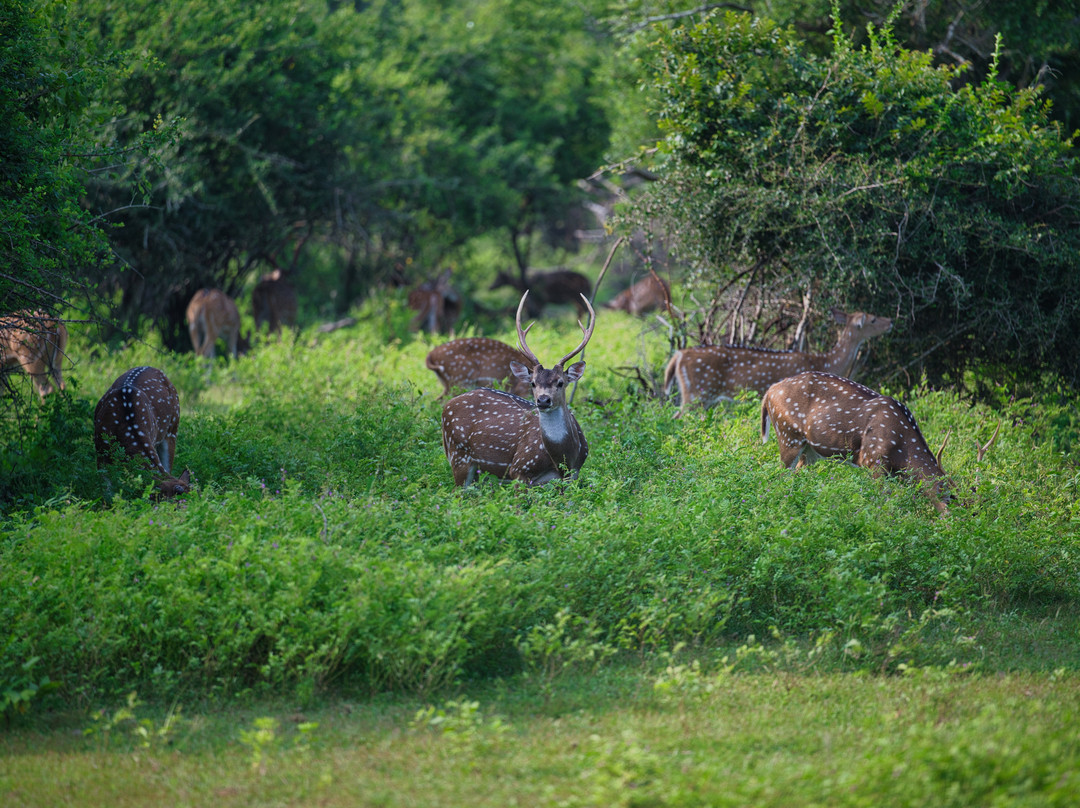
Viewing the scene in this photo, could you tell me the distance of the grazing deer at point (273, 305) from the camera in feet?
58.1

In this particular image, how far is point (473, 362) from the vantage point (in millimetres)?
11453

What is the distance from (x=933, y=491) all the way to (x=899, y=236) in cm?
342

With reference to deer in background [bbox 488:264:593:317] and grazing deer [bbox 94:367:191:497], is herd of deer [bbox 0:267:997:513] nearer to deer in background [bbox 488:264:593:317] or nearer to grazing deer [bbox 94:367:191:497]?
grazing deer [bbox 94:367:191:497]

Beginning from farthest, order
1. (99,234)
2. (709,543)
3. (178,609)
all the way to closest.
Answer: (99,234)
(709,543)
(178,609)

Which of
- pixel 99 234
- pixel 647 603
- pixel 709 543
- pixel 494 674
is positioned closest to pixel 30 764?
pixel 494 674

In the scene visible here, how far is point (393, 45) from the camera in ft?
67.0

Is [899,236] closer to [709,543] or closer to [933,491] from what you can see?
[933,491]

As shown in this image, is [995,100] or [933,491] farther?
[995,100]

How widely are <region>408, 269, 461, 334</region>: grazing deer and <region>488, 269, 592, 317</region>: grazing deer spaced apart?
326cm

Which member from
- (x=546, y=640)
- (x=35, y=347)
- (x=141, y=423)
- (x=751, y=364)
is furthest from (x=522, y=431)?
(x=35, y=347)

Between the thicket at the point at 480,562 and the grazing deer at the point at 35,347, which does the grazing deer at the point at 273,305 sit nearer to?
the grazing deer at the point at 35,347

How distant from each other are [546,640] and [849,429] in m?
3.88

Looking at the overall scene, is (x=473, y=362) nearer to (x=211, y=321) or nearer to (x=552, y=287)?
(x=211, y=321)

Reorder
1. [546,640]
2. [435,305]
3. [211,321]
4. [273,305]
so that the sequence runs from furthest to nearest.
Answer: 1. [435,305]
2. [273,305]
3. [211,321]
4. [546,640]
